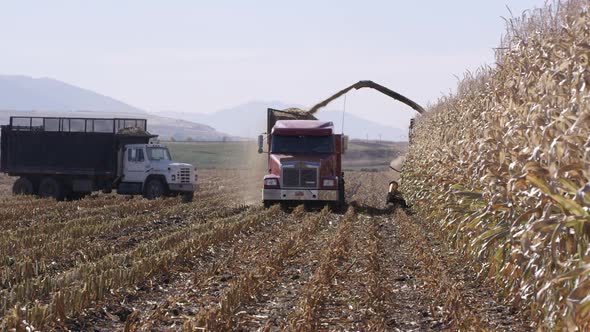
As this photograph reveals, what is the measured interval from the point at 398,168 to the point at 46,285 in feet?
79.1

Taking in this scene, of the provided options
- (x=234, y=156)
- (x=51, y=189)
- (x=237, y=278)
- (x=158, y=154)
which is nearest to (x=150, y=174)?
(x=158, y=154)

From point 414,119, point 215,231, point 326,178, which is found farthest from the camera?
point 414,119

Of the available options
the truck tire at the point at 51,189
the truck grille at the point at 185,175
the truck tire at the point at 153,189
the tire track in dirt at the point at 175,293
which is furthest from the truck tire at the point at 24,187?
the tire track in dirt at the point at 175,293

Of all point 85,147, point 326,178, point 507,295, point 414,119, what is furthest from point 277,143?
point 507,295

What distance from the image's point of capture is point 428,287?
1228 cm

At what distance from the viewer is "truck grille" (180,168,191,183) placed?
3161 centimetres

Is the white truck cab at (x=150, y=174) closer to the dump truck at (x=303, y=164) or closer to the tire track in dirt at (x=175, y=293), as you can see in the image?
the dump truck at (x=303, y=164)

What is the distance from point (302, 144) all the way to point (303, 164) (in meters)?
0.86

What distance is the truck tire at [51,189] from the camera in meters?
31.4

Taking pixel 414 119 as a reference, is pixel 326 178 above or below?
below

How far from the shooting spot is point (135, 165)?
3127 cm

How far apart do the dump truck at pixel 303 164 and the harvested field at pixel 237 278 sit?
14.8ft

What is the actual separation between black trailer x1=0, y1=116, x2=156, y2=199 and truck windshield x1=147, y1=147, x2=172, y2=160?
85 centimetres

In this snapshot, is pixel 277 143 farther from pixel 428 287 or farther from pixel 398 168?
pixel 428 287
